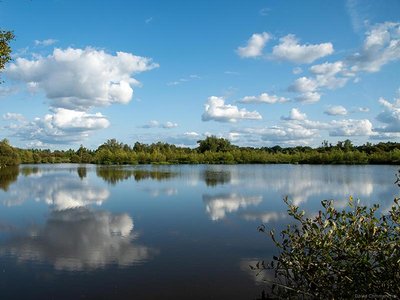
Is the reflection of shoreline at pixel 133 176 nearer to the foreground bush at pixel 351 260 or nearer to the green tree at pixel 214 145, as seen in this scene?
the foreground bush at pixel 351 260

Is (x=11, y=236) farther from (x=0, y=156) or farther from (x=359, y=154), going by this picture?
(x=359, y=154)

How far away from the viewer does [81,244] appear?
488 inches

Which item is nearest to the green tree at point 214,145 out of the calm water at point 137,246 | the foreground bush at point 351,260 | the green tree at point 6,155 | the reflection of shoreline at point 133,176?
the green tree at point 6,155

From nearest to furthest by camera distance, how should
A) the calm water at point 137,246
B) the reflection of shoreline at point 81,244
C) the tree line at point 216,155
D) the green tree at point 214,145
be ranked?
the calm water at point 137,246 → the reflection of shoreline at point 81,244 → the tree line at point 216,155 → the green tree at point 214,145

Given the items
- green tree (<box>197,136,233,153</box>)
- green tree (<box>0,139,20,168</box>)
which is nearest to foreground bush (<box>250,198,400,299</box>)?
green tree (<box>0,139,20,168</box>)

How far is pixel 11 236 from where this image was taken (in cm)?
1361

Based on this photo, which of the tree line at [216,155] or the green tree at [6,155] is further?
the tree line at [216,155]

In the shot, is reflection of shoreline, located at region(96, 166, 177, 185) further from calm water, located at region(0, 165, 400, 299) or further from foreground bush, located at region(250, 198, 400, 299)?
foreground bush, located at region(250, 198, 400, 299)

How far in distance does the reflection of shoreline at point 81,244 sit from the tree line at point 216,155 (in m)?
74.2

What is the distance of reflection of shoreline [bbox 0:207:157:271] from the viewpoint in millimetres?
10383

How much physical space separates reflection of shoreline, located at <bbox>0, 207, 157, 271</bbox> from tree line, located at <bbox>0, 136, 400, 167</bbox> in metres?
74.2

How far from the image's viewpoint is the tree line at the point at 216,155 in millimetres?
94250

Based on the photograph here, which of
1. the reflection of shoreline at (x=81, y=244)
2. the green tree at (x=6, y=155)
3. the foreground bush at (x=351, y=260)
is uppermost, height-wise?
the green tree at (x=6, y=155)

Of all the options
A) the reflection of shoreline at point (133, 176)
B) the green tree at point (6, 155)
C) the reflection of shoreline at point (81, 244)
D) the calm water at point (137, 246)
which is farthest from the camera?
the green tree at point (6, 155)
